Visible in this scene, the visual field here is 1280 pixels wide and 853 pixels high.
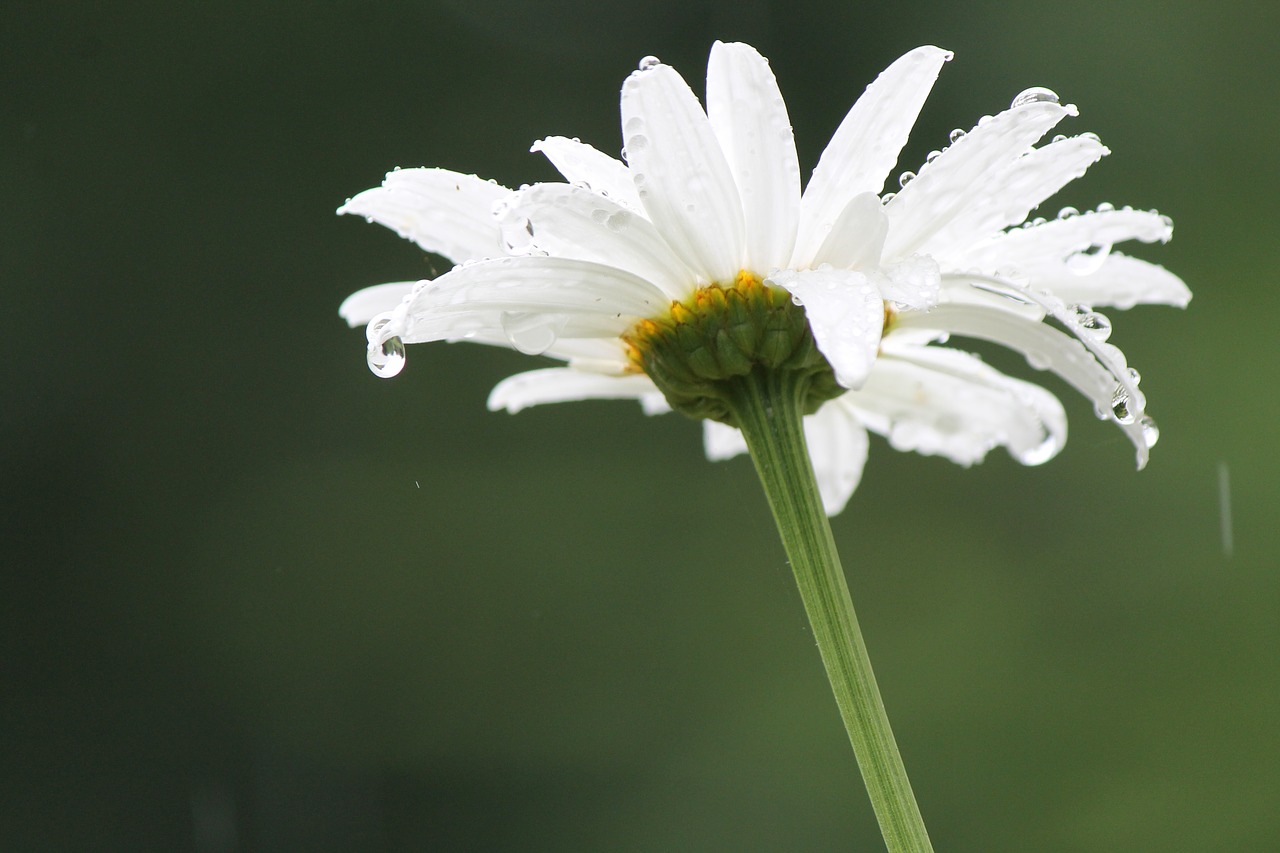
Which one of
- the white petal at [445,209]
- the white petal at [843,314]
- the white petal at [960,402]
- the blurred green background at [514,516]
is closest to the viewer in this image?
the white petal at [843,314]

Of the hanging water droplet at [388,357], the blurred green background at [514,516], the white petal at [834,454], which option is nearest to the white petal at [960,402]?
the white petal at [834,454]

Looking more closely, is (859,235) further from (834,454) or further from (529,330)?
(834,454)

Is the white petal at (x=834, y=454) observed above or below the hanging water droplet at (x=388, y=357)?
below

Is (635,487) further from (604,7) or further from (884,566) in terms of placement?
(604,7)

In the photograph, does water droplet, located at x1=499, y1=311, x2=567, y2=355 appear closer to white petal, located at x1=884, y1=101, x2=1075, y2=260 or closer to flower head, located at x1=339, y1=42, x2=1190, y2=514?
flower head, located at x1=339, y1=42, x2=1190, y2=514

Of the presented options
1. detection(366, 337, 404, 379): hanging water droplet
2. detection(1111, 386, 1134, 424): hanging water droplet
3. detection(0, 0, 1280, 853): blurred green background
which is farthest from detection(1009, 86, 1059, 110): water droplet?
detection(0, 0, 1280, 853): blurred green background

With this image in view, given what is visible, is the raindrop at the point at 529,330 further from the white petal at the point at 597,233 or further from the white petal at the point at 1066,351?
the white petal at the point at 1066,351

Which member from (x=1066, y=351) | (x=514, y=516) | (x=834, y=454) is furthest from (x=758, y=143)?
(x=514, y=516)

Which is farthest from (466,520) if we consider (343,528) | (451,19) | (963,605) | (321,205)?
(451,19)
